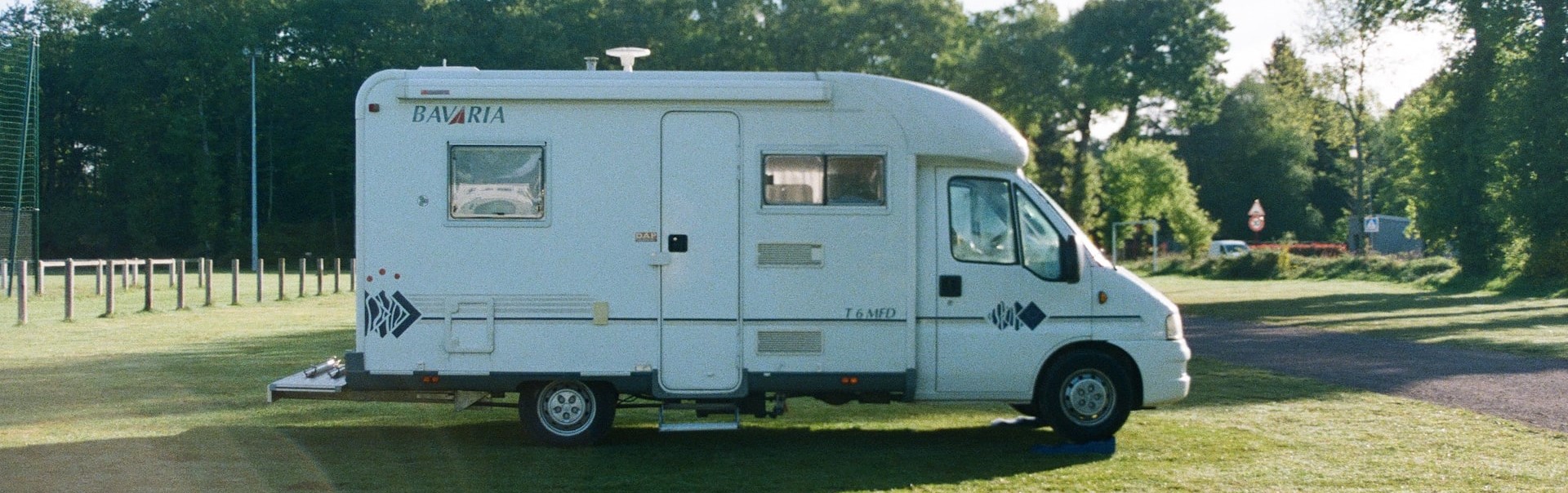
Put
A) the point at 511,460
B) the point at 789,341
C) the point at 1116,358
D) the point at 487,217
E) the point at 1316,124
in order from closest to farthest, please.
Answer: the point at 511,460
the point at 487,217
the point at 789,341
the point at 1116,358
the point at 1316,124

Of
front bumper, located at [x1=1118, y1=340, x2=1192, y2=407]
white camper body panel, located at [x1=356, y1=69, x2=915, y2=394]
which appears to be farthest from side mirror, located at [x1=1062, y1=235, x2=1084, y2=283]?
white camper body panel, located at [x1=356, y1=69, x2=915, y2=394]

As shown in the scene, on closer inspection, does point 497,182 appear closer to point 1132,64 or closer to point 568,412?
point 568,412

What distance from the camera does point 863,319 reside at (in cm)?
995

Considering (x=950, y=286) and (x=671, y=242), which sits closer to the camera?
(x=671, y=242)

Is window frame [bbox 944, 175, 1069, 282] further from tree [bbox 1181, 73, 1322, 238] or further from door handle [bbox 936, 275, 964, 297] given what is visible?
tree [bbox 1181, 73, 1322, 238]

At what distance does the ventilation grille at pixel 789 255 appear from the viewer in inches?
389

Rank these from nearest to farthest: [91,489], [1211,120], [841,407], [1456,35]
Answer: [91,489] < [841,407] < [1456,35] < [1211,120]

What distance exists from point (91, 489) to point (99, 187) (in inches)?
2675

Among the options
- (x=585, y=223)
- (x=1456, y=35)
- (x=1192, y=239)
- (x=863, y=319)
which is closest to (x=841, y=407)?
(x=863, y=319)

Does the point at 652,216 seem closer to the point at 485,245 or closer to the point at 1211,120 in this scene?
the point at 485,245

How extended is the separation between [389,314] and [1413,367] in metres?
12.1

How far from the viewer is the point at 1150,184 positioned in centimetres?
7738

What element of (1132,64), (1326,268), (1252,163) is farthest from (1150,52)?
(1326,268)

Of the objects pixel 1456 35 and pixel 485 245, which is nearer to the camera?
pixel 485 245
